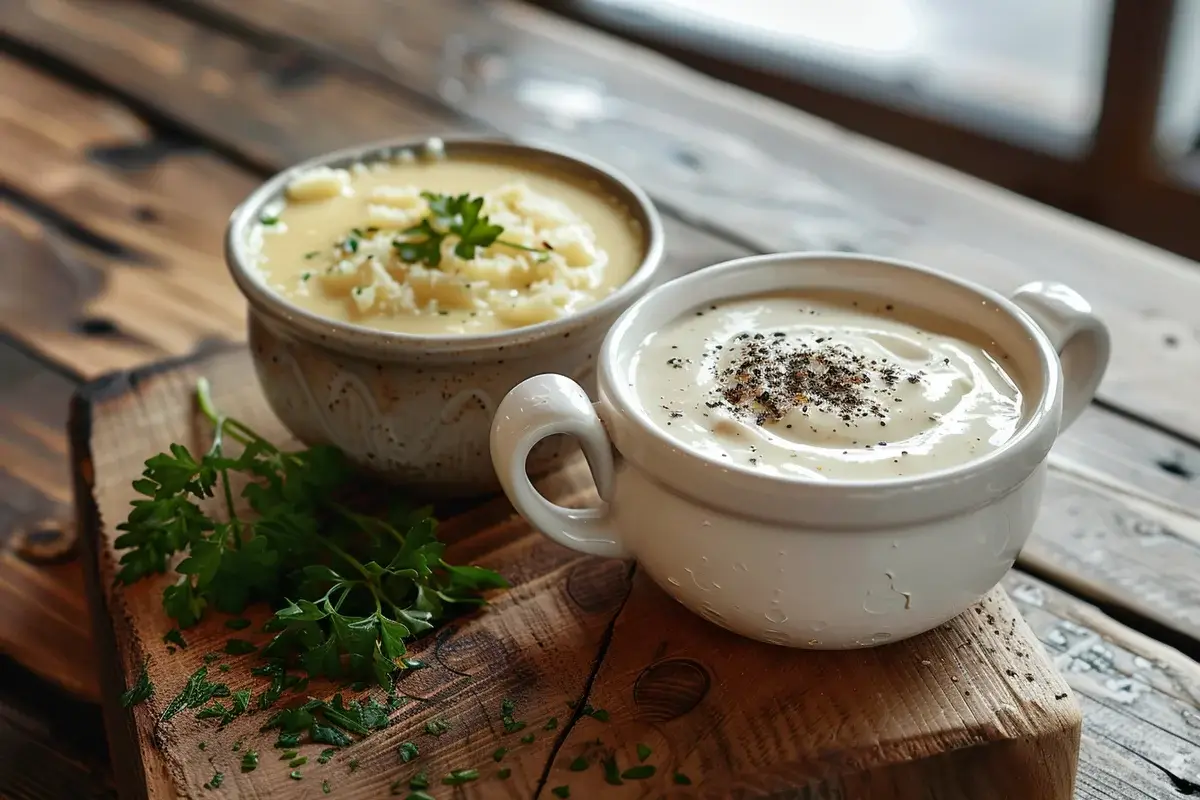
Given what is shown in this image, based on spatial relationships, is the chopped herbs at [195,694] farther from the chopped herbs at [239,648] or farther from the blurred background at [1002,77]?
the blurred background at [1002,77]

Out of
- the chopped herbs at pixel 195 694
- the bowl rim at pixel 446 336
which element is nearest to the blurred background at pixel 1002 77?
the bowl rim at pixel 446 336

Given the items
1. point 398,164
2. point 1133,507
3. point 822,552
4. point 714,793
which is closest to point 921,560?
point 822,552

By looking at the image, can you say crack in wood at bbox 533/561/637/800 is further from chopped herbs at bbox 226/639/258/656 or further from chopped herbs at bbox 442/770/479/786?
chopped herbs at bbox 226/639/258/656

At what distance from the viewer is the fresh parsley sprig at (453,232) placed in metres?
1.18

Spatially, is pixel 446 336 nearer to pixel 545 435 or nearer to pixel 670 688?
pixel 545 435

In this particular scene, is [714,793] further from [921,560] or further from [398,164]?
[398,164]

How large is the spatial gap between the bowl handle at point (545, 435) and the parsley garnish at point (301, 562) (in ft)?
0.30

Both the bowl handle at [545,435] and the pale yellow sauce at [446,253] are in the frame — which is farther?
the pale yellow sauce at [446,253]

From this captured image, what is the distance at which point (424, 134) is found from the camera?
6.44 feet

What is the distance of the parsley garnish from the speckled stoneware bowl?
1.5 inches

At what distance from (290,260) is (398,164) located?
22cm

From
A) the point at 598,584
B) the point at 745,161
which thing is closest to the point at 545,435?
the point at 598,584

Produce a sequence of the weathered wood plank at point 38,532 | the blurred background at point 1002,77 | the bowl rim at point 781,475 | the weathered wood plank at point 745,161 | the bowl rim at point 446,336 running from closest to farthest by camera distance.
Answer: the bowl rim at point 781,475 < the bowl rim at point 446,336 < the weathered wood plank at point 38,532 < the weathered wood plank at point 745,161 < the blurred background at point 1002,77

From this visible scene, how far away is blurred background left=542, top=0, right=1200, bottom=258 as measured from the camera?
2.26 meters
